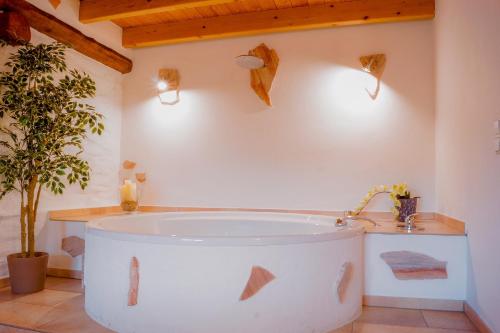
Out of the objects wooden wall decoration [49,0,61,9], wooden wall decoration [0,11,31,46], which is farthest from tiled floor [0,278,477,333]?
wooden wall decoration [49,0,61,9]

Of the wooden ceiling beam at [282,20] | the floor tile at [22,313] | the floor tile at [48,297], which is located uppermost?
the wooden ceiling beam at [282,20]

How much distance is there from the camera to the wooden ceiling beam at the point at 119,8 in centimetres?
285

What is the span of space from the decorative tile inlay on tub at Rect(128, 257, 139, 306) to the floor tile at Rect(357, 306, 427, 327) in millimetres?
1181

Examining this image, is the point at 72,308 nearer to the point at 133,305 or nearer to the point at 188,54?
the point at 133,305

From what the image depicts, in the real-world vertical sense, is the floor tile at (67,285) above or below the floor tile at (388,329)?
below

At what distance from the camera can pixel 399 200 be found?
100 inches

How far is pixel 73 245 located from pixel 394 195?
244 cm

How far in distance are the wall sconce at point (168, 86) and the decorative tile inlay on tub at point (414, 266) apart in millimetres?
2381

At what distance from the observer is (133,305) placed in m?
1.68

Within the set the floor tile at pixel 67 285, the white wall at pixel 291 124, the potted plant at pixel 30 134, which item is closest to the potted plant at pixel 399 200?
the white wall at pixel 291 124

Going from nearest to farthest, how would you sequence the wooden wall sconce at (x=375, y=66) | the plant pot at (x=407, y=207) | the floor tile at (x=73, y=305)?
the floor tile at (x=73, y=305) → the plant pot at (x=407, y=207) → the wooden wall sconce at (x=375, y=66)

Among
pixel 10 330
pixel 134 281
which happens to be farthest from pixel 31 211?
pixel 134 281

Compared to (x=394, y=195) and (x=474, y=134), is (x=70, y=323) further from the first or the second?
(x=474, y=134)

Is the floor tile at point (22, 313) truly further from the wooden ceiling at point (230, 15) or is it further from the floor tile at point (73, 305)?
the wooden ceiling at point (230, 15)
